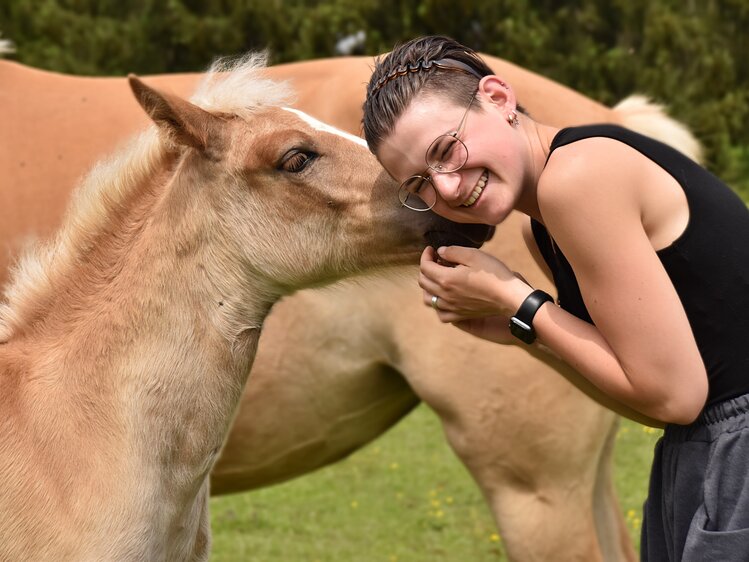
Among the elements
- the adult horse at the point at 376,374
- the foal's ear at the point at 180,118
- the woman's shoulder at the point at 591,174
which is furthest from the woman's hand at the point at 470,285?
the adult horse at the point at 376,374

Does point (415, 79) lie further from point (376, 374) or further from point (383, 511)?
point (383, 511)

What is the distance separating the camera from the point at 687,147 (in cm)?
395

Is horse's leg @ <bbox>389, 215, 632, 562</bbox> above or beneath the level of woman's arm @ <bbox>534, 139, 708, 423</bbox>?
beneath

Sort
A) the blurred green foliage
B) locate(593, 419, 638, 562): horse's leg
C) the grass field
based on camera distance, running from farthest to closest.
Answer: the blurred green foliage
the grass field
locate(593, 419, 638, 562): horse's leg

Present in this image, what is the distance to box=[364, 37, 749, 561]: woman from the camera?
204 cm

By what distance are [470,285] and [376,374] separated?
1750mm

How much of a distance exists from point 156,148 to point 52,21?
40.0ft

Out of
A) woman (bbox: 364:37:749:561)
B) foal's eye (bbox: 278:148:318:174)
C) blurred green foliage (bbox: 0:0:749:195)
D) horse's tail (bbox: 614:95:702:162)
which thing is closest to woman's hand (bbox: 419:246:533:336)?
woman (bbox: 364:37:749:561)

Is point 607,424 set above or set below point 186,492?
below

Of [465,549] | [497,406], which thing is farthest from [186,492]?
[465,549]

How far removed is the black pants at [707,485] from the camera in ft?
6.75

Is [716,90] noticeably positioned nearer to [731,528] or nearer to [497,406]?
[497,406]

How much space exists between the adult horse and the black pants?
1.41 meters

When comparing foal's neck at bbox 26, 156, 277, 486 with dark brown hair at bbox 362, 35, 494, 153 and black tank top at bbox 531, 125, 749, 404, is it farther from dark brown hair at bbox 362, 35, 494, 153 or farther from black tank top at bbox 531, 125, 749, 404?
black tank top at bbox 531, 125, 749, 404
